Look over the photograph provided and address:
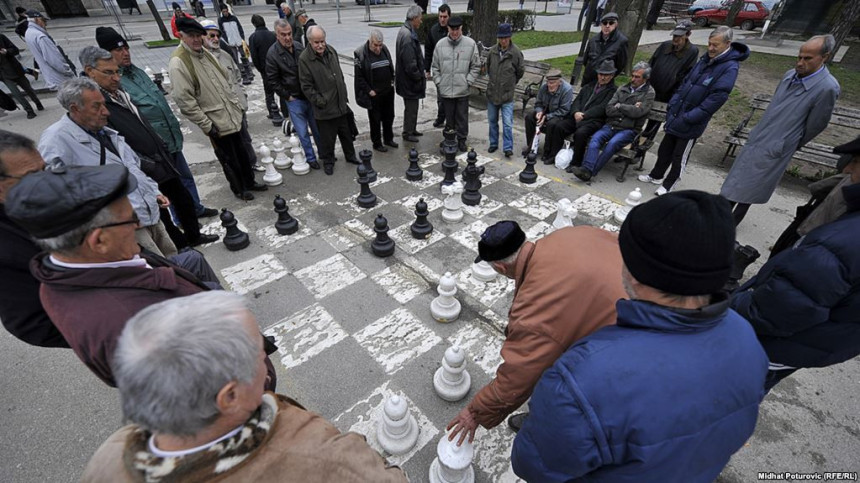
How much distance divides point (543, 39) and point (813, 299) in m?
16.2

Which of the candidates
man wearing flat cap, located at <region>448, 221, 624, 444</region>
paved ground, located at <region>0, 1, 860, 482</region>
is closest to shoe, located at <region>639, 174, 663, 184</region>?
paved ground, located at <region>0, 1, 860, 482</region>

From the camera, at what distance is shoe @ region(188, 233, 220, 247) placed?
151 inches

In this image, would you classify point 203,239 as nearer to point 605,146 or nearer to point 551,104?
point 551,104

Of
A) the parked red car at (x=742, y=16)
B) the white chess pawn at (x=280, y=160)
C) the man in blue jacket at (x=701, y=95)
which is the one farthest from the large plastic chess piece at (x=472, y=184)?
the parked red car at (x=742, y=16)

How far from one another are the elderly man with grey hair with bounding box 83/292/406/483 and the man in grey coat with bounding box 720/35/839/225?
394 centimetres

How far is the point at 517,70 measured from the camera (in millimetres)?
5434

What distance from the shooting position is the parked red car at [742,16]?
18.4m

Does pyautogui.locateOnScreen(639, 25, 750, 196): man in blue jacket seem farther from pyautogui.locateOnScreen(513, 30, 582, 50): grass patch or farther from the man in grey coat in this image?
pyautogui.locateOnScreen(513, 30, 582, 50): grass patch

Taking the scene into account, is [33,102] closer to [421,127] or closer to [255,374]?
[421,127]

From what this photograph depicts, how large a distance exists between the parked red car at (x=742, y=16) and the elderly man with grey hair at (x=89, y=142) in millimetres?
24851

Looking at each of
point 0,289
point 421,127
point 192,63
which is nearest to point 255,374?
point 0,289

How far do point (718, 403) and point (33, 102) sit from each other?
12.0 m

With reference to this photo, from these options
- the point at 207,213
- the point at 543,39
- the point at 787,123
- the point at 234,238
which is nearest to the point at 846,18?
the point at 543,39

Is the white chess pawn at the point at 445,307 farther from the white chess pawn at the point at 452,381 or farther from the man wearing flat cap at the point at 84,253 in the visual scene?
the man wearing flat cap at the point at 84,253
